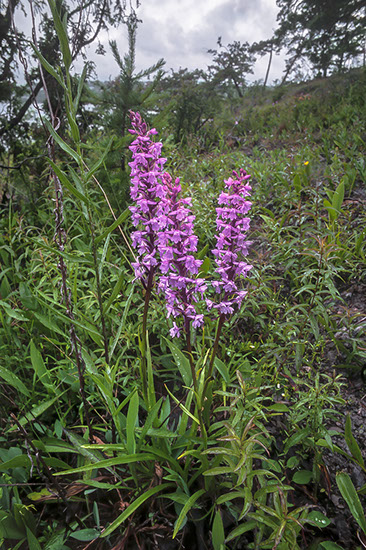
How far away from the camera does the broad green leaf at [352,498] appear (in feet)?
4.74

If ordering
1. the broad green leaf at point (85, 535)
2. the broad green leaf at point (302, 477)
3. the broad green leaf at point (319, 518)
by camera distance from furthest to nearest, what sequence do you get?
1. the broad green leaf at point (302, 477)
2. the broad green leaf at point (319, 518)
3. the broad green leaf at point (85, 535)

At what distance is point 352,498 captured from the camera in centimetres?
150

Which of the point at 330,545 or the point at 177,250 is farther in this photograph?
the point at 330,545

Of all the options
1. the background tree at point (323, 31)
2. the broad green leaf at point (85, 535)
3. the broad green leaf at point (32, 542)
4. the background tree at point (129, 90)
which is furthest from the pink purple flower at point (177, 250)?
the background tree at point (323, 31)

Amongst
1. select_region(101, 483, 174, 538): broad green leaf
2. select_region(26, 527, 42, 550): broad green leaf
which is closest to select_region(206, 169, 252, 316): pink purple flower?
select_region(101, 483, 174, 538): broad green leaf

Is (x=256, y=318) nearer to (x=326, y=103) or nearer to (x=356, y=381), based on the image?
(x=356, y=381)

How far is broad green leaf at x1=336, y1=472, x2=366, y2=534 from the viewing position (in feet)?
4.74

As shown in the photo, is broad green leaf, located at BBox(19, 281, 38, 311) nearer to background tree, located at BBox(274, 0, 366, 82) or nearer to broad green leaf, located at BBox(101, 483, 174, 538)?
broad green leaf, located at BBox(101, 483, 174, 538)

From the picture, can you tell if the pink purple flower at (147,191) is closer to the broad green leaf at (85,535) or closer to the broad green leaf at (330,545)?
the broad green leaf at (85,535)

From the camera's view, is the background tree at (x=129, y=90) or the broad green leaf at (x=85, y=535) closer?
the broad green leaf at (x=85, y=535)

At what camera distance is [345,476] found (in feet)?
5.07

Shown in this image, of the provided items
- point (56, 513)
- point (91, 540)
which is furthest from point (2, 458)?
point (91, 540)

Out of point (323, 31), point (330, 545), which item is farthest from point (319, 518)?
point (323, 31)

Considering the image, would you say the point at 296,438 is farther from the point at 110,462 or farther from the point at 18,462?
the point at 18,462
